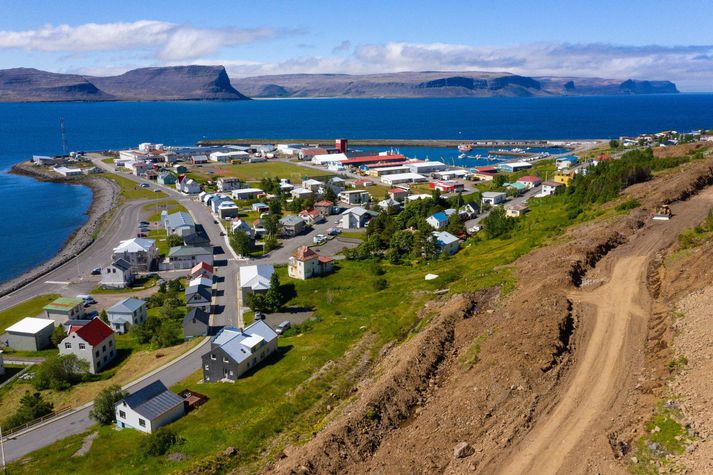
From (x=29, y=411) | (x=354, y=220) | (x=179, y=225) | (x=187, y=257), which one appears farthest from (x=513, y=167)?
(x=29, y=411)

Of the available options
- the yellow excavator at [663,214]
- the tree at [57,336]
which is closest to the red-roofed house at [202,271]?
the tree at [57,336]

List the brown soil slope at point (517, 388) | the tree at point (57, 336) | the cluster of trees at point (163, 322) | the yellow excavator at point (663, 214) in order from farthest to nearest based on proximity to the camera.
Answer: the yellow excavator at point (663, 214) → the tree at point (57, 336) → the cluster of trees at point (163, 322) → the brown soil slope at point (517, 388)

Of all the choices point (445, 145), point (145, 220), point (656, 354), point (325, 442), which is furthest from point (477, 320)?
point (445, 145)

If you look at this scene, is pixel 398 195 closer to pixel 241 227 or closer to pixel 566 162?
pixel 241 227

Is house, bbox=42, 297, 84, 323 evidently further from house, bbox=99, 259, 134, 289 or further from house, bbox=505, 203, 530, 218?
house, bbox=505, 203, 530, 218

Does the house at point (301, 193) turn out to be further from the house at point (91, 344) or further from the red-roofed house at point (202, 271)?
the house at point (91, 344)

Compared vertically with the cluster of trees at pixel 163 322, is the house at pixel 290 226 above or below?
above

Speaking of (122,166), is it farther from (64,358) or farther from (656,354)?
(656,354)
